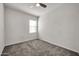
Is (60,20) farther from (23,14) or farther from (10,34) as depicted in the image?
(10,34)

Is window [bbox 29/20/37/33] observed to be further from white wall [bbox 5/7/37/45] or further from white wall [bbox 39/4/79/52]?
white wall [bbox 39/4/79/52]

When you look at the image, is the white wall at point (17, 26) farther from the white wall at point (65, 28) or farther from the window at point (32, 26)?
the white wall at point (65, 28)

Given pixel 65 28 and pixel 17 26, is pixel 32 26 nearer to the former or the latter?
pixel 17 26

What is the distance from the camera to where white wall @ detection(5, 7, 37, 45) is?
3.66 feet

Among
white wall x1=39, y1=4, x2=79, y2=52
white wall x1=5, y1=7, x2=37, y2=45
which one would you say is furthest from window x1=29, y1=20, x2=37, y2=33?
white wall x1=39, y1=4, x2=79, y2=52

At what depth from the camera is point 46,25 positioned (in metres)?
1.58

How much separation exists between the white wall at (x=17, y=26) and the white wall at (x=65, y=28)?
676 mm

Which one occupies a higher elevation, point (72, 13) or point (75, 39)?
point (72, 13)

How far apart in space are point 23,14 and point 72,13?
1651 mm

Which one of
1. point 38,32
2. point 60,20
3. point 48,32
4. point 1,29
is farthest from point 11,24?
point 60,20

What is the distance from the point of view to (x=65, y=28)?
78.2 inches

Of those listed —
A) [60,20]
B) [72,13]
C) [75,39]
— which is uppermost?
[72,13]

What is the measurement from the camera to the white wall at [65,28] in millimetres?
1768

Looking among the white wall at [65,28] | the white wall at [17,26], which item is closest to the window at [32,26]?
the white wall at [17,26]
